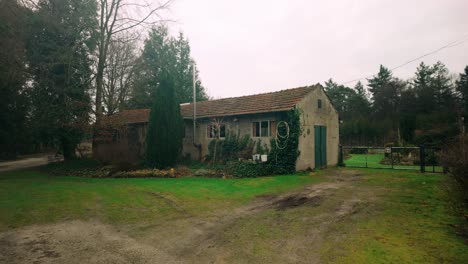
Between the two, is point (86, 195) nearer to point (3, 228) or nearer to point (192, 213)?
point (3, 228)

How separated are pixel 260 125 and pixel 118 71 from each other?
14125mm

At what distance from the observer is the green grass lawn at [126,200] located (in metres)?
6.36

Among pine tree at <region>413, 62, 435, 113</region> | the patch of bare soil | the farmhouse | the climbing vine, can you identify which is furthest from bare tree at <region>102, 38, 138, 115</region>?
pine tree at <region>413, 62, 435, 113</region>

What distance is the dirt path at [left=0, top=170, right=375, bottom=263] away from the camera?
397cm

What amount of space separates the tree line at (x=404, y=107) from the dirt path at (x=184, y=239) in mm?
22469

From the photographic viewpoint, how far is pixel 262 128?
1506 centimetres

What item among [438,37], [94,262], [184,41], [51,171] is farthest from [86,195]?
[184,41]

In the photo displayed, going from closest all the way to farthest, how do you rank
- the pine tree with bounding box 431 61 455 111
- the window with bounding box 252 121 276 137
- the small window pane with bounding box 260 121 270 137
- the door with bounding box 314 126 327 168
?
the window with bounding box 252 121 276 137
the small window pane with bounding box 260 121 270 137
the door with bounding box 314 126 327 168
the pine tree with bounding box 431 61 455 111

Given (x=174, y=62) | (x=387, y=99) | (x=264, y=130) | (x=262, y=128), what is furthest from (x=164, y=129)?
(x=387, y=99)

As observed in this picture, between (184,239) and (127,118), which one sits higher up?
(127,118)

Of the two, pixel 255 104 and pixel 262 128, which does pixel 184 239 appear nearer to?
pixel 262 128

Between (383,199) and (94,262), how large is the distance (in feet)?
26.4

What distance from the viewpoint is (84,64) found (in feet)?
61.2

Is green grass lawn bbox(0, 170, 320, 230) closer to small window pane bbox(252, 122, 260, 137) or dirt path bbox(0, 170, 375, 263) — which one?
dirt path bbox(0, 170, 375, 263)
